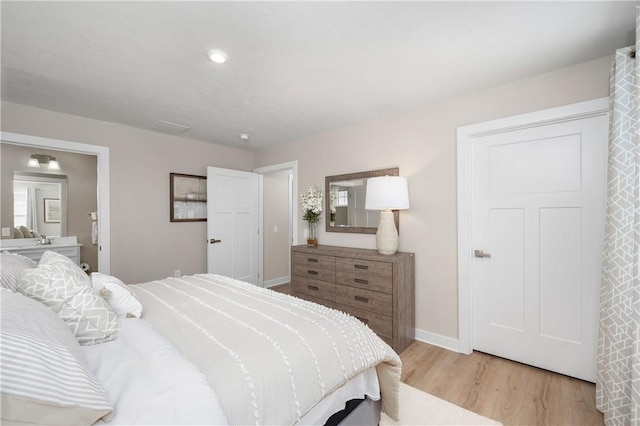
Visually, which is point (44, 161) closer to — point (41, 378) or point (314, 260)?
point (314, 260)

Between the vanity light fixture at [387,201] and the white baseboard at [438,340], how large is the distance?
901 mm

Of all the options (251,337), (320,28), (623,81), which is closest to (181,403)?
(251,337)

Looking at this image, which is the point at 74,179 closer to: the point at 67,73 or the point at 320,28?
the point at 67,73

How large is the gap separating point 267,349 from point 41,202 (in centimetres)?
494

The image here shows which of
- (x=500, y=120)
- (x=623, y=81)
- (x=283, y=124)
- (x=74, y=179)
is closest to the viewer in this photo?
(x=623, y=81)

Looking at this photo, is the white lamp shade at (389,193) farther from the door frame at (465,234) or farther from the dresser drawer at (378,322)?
the dresser drawer at (378,322)

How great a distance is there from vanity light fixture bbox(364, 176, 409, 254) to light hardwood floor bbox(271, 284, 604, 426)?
1.07 meters

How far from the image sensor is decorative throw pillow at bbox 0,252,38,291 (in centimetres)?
132

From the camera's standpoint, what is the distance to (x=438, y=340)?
2.76m

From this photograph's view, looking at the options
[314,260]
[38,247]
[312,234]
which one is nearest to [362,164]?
[312,234]

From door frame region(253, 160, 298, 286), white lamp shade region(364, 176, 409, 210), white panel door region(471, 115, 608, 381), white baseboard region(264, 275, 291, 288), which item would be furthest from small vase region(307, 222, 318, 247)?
white panel door region(471, 115, 608, 381)

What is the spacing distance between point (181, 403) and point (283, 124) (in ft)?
10.2

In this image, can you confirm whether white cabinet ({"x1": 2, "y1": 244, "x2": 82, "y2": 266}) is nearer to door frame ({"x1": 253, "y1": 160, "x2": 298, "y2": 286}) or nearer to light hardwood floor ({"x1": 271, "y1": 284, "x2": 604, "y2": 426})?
door frame ({"x1": 253, "y1": 160, "x2": 298, "y2": 286})

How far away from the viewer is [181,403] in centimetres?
83
